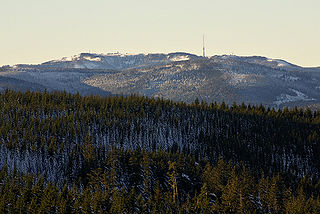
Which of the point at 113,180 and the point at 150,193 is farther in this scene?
the point at 113,180

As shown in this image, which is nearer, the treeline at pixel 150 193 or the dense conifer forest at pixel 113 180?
the treeline at pixel 150 193

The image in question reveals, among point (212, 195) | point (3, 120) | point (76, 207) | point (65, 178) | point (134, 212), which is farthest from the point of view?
point (3, 120)

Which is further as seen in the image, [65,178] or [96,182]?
[65,178]

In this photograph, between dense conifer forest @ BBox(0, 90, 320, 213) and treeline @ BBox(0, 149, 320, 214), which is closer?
treeline @ BBox(0, 149, 320, 214)

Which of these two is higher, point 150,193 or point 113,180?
point 113,180

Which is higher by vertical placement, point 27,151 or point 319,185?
point 27,151

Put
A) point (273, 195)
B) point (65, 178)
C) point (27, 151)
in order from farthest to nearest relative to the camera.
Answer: point (27, 151) < point (65, 178) < point (273, 195)

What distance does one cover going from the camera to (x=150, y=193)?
130 m

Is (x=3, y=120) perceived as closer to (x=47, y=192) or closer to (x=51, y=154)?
(x=51, y=154)

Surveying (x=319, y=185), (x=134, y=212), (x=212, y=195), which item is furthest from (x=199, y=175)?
(x=134, y=212)

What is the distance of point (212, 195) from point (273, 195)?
69.8 feet

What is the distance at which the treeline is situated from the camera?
92812 mm

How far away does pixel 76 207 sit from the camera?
295 feet

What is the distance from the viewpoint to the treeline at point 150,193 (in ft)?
305
